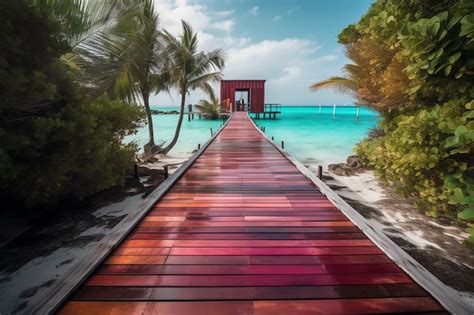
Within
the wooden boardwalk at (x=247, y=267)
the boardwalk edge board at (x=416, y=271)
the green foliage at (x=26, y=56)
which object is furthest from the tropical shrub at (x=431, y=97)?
the green foliage at (x=26, y=56)

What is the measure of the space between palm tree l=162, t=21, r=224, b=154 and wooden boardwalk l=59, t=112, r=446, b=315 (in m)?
9.18

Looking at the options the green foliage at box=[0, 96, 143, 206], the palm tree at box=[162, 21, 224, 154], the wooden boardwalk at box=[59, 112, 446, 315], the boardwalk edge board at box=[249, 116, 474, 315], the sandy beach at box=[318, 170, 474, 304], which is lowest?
the sandy beach at box=[318, 170, 474, 304]

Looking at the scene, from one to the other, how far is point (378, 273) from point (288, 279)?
685 millimetres

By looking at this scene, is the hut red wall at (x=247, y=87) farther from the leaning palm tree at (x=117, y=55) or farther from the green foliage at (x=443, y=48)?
the green foliage at (x=443, y=48)

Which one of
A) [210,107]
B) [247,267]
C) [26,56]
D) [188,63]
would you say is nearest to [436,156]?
[247,267]

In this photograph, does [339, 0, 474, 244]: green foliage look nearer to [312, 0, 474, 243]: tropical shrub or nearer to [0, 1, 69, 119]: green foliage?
[312, 0, 474, 243]: tropical shrub

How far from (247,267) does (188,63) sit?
10.9m

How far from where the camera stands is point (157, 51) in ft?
32.0

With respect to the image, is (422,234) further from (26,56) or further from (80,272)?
(26,56)

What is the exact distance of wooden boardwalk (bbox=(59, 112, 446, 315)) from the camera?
158cm

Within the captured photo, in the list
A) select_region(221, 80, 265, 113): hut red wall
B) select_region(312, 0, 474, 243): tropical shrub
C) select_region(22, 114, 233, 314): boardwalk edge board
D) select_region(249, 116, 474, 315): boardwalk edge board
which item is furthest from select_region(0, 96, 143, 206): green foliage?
select_region(221, 80, 265, 113): hut red wall

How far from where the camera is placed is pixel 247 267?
192 centimetres

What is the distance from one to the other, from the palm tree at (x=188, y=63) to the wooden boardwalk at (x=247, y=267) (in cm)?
918

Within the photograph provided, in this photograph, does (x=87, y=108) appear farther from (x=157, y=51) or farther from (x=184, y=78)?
(x=184, y=78)
